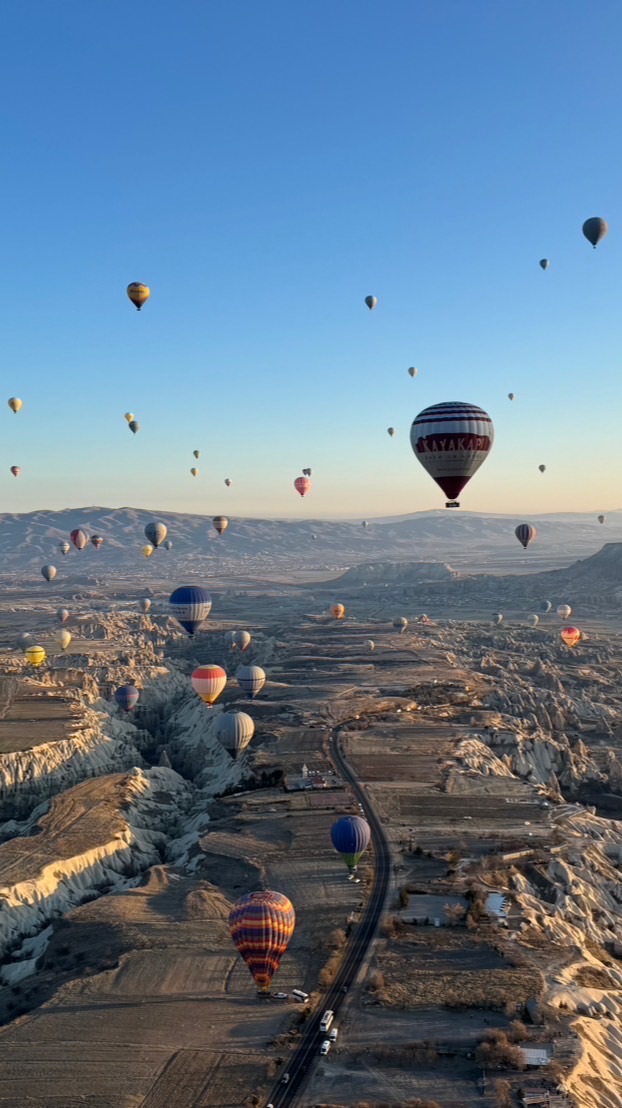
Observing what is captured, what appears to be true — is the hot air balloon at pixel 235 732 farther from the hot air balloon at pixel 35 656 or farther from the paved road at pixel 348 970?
the hot air balloon at pixel 35 656

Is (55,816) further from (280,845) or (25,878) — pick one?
(280,845)

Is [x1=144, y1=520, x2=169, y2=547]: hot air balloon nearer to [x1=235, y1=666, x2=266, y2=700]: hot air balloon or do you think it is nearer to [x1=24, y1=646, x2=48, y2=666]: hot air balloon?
[x1=24, y1=646, x2=48, y2=666]: hot air balloon

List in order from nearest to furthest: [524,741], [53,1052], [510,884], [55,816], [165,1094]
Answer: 1. [165,1094]
2. [53,1052]
3. [510,884]
4. [55,816]
5. [524,741]

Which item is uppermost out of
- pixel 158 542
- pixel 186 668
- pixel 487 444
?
pixel 487 444

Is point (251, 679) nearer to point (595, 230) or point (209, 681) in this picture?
point (209, 681)

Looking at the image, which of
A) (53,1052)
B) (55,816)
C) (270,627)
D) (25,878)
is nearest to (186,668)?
(270,627)
